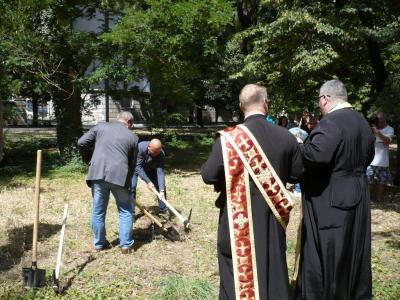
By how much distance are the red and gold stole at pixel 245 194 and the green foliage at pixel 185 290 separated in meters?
1.33

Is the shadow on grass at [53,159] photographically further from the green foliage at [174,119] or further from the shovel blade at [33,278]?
the shovel blade at [33,278]

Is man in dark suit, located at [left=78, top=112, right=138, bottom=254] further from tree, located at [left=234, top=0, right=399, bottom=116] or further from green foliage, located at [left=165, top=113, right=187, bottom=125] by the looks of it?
green foliage, located at [left=165, top=113, right=187, bottom=125]

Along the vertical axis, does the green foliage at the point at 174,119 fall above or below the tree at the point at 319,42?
below

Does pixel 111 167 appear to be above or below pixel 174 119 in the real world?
below

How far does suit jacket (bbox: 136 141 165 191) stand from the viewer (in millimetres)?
7586

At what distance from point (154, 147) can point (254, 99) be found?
3898mm

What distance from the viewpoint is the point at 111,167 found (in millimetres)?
6008

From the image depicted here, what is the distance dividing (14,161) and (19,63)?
446 cm

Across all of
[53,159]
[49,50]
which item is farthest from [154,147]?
[53,159]

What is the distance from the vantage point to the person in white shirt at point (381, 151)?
9.22 meters

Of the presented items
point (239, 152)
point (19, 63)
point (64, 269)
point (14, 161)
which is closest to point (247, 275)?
point (239, 152)

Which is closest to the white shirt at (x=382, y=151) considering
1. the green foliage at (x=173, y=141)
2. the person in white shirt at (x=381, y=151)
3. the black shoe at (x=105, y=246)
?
the person in white shirt at (x=381, y=151)

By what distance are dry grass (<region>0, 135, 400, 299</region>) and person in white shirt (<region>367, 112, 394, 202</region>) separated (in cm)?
57

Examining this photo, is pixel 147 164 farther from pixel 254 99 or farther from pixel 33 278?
pixel 254 99
